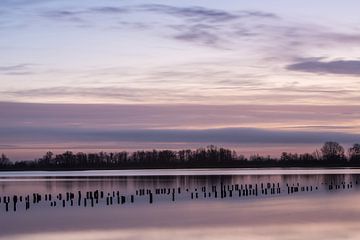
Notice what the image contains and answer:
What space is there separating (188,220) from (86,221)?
4995mm

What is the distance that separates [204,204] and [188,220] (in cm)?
1086

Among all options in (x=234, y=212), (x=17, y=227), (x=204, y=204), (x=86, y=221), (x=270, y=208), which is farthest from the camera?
(x=204, y=204)

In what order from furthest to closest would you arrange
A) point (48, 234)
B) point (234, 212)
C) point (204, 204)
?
1. point (204, 204)
2. point (234, 212)
3. point (48, 234)

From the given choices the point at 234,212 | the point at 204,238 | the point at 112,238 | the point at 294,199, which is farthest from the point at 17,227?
the point at 294,199

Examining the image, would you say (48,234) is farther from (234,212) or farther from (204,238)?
(234,212)

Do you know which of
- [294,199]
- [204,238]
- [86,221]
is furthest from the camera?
[294,199]

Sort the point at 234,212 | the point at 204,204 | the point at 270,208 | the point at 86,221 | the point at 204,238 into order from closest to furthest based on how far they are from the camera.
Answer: the point at 204,238, the point at 86,221, the point at 234,212, the point at 270,208, the point at 204,204

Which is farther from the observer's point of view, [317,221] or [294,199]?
[294,199]

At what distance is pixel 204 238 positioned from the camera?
26.0 m

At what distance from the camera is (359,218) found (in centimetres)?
3250

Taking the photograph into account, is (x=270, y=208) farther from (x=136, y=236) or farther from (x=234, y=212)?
(x=136, y=236)

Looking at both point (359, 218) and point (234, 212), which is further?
point (234, 212)

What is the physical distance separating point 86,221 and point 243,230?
841 centimetres

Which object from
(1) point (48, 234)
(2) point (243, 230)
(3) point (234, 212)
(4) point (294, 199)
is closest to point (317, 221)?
(2) point (243, 230)
